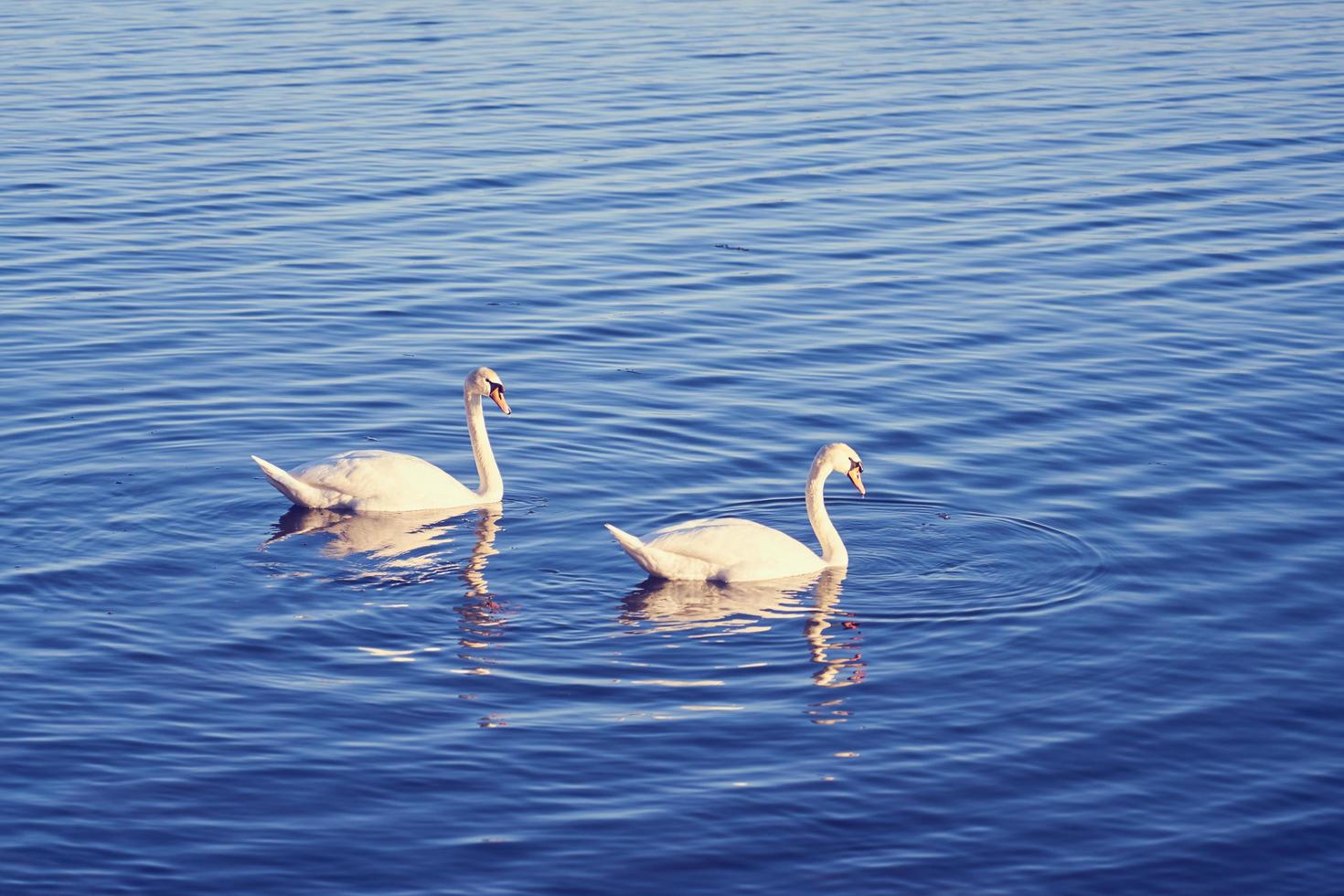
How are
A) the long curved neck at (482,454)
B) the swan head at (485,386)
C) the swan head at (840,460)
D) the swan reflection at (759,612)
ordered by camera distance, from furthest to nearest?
the swan head at (485,386)
the long curved neck at (482,454)
the swan head at (840,460)
the swan reflection at (759,612)

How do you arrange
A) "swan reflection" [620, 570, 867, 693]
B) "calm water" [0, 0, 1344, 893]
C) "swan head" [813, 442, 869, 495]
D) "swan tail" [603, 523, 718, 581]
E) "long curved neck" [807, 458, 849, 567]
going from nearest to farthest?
"calm water" [0, 0, 1344, 893], "swan reflection" [620, 570, 867, 693], "swan tail" [603, 523, 718, 581], "long curved neck" [807, 458, 849, 567], "swan head" [813, 442, 869, 495]

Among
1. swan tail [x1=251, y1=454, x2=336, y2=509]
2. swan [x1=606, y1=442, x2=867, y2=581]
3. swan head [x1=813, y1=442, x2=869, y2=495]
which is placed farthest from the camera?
swan tail [x1=251, y1=454, x2=336, y2=509]

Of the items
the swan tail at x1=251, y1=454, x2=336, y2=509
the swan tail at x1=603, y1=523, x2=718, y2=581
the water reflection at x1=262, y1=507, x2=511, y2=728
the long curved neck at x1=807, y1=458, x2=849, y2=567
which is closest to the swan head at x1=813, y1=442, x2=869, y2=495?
the long curved neck at x1=807, y1=458, x2=849, y2=567

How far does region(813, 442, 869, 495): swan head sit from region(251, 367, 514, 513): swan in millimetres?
3265

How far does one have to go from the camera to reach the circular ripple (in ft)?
51.6

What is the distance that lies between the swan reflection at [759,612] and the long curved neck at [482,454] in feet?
8.78

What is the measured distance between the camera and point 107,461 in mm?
18891

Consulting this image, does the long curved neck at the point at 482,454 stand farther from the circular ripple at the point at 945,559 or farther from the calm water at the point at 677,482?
the circular ripple at the point at 945,559

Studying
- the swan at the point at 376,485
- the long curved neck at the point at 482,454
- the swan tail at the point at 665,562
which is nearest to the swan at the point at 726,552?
the swan tail at the point at 665,562

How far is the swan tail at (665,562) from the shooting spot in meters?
15.5

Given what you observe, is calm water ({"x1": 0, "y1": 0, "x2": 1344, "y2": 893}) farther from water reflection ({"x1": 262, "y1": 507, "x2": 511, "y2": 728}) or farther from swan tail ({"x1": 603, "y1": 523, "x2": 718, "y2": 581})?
swan tail ({"x1": 603, "y1": 523, "x2": 718, "y2": 581})

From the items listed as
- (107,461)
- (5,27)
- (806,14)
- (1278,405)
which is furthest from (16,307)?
(806,14)

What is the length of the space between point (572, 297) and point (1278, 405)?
8.83 m

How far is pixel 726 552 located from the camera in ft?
51.6
